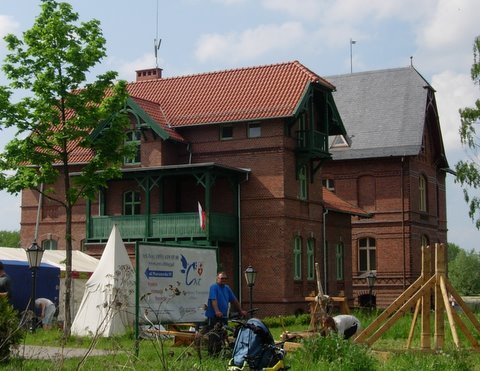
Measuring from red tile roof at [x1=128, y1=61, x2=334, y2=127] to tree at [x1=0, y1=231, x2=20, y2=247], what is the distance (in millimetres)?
77199

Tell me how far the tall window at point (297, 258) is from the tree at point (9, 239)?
264 ft

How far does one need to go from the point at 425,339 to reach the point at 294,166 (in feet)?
65.7

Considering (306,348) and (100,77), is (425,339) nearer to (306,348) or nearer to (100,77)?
(306,348)

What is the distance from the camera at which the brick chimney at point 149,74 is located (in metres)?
46.1

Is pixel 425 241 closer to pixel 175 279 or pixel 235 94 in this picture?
pixel 235 94

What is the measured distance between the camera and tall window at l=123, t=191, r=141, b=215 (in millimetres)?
38188

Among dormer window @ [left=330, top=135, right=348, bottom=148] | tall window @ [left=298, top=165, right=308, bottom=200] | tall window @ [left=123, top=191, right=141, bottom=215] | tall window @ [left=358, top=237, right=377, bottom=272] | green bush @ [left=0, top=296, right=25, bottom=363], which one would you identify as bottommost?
green bush @ [left=0, top=296, right=25, bottom=363]

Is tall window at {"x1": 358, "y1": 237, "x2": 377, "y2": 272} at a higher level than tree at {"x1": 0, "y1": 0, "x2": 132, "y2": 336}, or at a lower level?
A: lower

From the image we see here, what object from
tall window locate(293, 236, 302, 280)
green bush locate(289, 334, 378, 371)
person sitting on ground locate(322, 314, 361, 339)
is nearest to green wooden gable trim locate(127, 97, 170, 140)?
tall window locate(293, 236, 302, 280)

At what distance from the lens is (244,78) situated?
38.5m

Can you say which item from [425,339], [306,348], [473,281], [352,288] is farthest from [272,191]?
[473,281]

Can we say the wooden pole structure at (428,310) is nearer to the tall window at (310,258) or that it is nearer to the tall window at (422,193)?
the tall window at (310,258)

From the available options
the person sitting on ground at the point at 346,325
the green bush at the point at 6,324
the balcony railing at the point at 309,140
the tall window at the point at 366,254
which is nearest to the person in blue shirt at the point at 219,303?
the person sitting on ground at the point at 346,325

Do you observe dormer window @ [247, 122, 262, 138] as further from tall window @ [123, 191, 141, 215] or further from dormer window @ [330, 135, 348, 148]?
dormer window @ [330, 135, 348, 148]
